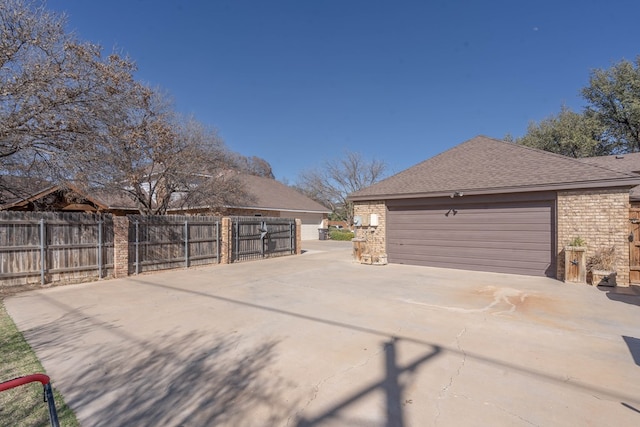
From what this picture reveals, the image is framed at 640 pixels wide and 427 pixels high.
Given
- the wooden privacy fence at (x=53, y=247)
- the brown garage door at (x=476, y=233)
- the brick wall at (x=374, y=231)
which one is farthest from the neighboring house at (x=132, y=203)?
the brown garage door at (x=476, y=233)

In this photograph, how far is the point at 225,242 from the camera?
13180 millimetres

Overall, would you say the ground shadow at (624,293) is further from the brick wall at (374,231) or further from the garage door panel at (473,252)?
the brick wall at (374,231)

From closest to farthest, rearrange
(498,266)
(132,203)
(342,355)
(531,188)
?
1. (342,355)
2. (531,188)
3. (498,266)
4. (132,203)

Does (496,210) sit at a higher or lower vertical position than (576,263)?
higher

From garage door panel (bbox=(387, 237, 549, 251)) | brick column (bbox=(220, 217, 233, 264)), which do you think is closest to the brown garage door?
garage door panel (bbox=(387, 237, 549, 251))

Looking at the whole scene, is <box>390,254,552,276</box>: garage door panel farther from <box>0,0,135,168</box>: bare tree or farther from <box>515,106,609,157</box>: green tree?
<box>515,106,609,157</box>: green tree

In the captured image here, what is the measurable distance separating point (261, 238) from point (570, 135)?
67.7 feet

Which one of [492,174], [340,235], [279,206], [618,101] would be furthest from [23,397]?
[618,101]

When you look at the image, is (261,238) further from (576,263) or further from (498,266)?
(576,263)

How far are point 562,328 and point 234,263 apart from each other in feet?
35.1

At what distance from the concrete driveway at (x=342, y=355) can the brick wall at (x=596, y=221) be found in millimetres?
1405

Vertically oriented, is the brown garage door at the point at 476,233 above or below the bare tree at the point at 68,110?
below

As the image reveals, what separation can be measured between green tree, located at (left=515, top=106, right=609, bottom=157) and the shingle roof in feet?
53.4

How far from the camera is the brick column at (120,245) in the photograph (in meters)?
9.98
